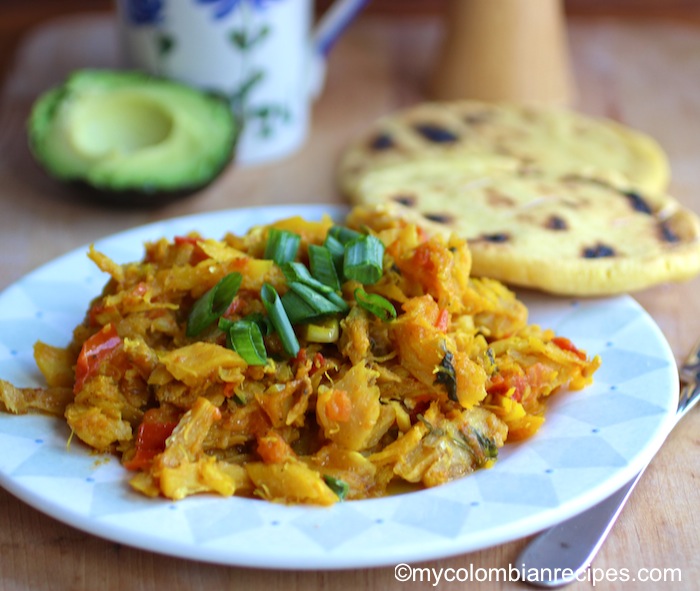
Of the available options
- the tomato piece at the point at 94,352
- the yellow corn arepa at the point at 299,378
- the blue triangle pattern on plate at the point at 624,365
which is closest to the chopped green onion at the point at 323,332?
the yellow corn arepa at the point at 299,378

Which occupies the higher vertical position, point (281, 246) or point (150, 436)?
point (281, 246)

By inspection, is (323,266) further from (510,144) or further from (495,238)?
(510,144)

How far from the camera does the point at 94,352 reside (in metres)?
2.30

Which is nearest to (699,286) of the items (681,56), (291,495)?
(291,495)

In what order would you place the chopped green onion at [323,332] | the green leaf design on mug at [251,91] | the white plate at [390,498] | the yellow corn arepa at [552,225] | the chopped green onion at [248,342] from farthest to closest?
1. the green leaf design on mug at [251,91]
2. the yellow corn arepa at [552,225]
3. the chopped green onion at [323,332]
4. the chopped green onion at [248,342]
5. the white plate at [390,498]

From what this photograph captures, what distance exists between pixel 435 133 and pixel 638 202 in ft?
3.26

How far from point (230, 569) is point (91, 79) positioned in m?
2.39

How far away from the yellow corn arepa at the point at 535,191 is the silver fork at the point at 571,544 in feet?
2.84

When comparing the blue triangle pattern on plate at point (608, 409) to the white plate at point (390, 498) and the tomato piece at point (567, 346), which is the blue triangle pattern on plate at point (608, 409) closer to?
the white plate at point (390, 498)

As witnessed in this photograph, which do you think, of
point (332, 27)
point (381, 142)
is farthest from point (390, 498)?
point (332, 27)

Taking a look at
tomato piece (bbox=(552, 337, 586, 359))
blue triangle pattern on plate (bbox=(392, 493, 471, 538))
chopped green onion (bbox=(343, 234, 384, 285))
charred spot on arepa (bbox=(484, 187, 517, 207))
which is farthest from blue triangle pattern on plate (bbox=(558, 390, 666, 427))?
charred spot on arepa (bbox=(484, 187, 517, 207))

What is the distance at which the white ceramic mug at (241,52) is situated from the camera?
3703 mm

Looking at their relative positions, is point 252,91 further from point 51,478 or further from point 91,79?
point 51,478

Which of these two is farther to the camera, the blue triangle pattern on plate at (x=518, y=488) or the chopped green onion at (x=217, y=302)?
the chopped green onion at (x=217, y=302)
